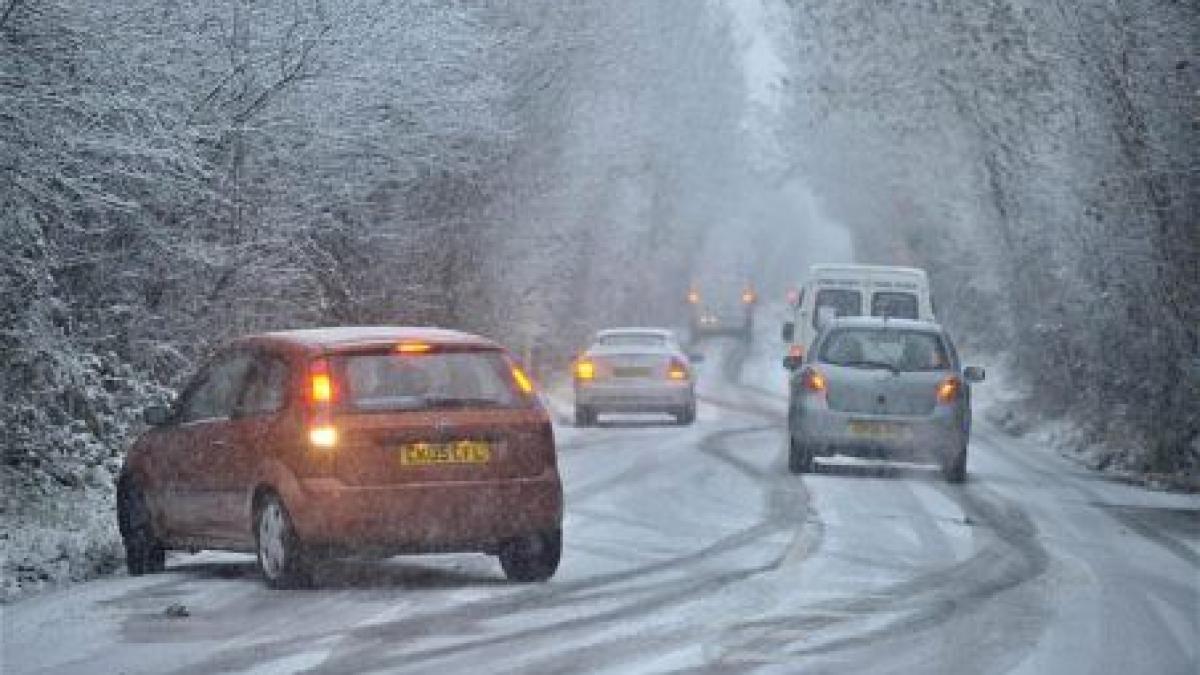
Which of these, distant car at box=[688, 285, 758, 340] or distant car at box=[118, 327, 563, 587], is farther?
distant car at box=[688, 285, 758, 340]

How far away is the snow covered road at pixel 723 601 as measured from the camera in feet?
35.1

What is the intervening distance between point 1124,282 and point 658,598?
52.6 ft

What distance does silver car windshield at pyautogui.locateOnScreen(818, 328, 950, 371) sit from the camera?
938 inches

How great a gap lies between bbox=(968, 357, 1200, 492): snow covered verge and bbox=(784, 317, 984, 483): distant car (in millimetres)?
2662

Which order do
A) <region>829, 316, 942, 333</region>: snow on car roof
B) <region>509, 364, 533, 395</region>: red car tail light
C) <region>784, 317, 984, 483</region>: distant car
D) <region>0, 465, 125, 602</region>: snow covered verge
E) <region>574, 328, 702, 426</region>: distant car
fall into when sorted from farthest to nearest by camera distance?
<region>574, 328, 702, 426</region>: distant car < <region>829, 316, 942, 333</region>: snow on car roof < <region>784, 317, 984, 483</region>: distant car < <region>0, 465, 125, 602</region>: snow covered verge < <region>509, 364, 533, 395</region>: red car tail light

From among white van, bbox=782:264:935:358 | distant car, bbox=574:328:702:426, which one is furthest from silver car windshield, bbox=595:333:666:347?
white van, bbox=782:264:935:358

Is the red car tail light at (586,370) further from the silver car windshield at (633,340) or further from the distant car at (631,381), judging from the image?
the silver car windshield at (633,340)

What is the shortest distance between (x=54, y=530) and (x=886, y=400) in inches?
384

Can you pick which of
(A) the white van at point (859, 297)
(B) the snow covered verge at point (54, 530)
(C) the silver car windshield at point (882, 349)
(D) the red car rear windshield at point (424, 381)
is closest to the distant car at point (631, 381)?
(A) the white van at point (859, 297)

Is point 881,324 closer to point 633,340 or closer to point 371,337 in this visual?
point 371,337

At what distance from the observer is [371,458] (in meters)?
13.4

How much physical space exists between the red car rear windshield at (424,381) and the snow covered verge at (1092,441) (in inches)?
477

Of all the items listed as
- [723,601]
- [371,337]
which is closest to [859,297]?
[371,337]

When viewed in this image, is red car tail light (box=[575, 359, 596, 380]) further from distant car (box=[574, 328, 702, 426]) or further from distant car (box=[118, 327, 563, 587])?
distant car (box=[118, 327, 563, 587])
